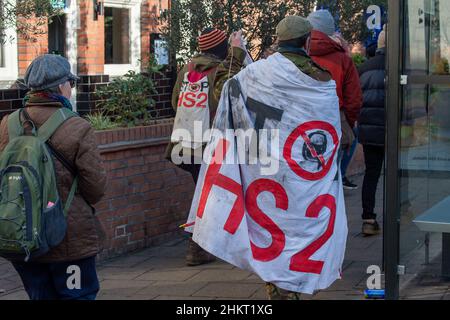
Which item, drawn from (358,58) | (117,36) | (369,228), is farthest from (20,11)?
(358,58)

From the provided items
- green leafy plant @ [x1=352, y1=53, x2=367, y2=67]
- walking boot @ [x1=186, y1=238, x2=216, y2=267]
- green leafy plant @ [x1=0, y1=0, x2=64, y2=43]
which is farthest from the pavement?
green leafy plant @ [x1=352, y1=53, x2=367, y2=67]

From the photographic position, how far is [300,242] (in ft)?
18.5

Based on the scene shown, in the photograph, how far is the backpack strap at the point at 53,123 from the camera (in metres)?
4.60

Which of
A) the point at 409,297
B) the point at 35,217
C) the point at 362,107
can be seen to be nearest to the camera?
the point at 35,217

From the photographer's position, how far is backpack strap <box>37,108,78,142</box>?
4602mm

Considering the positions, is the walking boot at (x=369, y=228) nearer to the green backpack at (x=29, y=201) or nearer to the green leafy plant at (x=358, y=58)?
the green backpack at (x=29, y=201)

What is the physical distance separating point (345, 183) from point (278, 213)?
590 centimetres

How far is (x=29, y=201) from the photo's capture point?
4.41 meters

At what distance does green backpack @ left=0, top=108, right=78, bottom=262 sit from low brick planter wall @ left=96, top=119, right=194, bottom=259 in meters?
3.12

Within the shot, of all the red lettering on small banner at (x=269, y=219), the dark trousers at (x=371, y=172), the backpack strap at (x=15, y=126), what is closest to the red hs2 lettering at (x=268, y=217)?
the red lettering on small banner at (x=269, y=219)

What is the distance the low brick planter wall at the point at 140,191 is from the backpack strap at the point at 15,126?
2921mm
